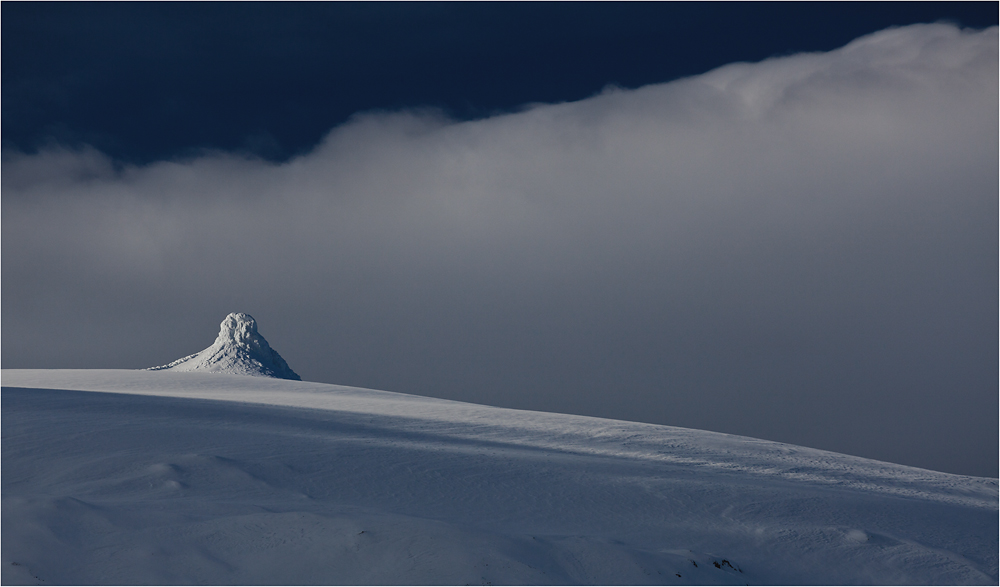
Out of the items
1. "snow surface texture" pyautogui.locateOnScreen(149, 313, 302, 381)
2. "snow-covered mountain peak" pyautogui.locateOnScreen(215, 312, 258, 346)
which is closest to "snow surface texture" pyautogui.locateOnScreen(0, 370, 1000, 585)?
"snow surface texture" pyautogui.locateOnScreen(149, 313, 302, 381)

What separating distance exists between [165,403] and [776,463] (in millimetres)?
14878

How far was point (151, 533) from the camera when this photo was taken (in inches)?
312

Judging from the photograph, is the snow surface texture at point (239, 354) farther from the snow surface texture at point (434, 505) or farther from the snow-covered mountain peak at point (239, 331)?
the snow surface texture at point (434, 505)

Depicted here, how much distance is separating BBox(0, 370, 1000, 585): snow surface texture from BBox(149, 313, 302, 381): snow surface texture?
142 feet

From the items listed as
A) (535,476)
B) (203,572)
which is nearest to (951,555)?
(535,476)

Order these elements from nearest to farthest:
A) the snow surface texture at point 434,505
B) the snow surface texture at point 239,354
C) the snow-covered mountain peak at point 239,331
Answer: the snow surface texture at point 434,505, the snow surface texture at point 239,354, the snow-covered mountain peak at point 239,331

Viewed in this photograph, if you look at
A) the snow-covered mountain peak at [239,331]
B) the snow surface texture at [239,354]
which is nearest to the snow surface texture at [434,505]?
the snow surface texture at [239,354]

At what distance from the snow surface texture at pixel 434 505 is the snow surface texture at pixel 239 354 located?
142 feet

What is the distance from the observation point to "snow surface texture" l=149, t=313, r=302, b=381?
61000mm

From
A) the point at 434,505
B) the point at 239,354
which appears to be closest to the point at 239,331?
the point at 239,354

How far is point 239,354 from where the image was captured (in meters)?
62.3

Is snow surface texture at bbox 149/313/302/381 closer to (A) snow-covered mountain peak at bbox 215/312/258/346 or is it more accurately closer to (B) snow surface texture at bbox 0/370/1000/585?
(A) snow-covered mountain peak at bbox 215/312/258/346

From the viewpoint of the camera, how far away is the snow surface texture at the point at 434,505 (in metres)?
7.71

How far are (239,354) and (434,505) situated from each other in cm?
5572
